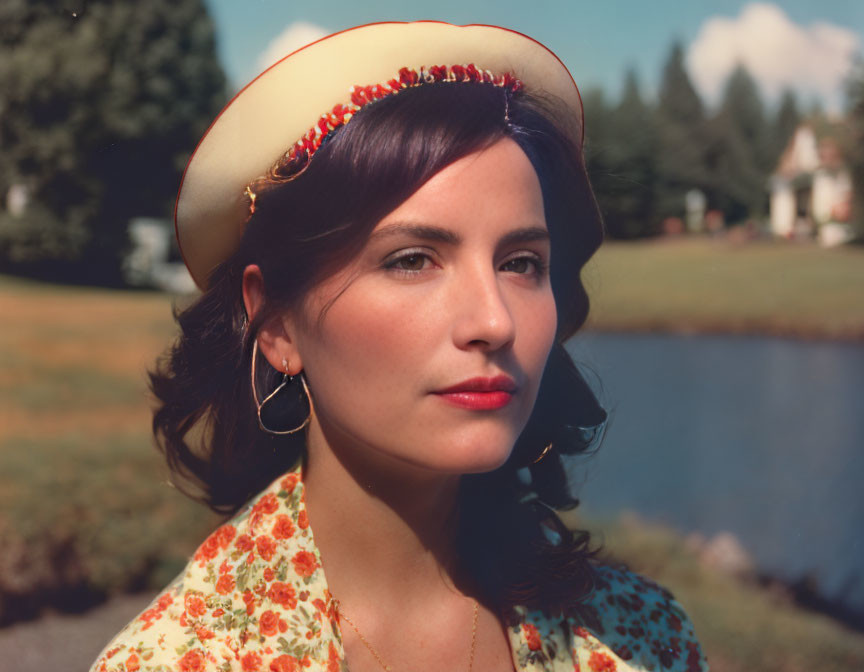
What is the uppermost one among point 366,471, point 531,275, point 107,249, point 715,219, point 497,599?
point 531,275

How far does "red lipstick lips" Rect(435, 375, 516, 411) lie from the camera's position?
1423 mm

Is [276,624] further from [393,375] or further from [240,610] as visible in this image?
[393,375]

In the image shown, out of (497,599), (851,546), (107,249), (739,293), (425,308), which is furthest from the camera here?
(107,249)

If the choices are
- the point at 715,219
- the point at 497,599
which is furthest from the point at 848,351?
the point at 497,599

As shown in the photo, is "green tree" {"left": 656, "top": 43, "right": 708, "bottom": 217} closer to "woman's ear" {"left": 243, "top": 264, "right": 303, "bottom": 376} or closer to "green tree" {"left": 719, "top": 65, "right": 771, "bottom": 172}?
"green tree" {"left": 719, "top": 65, "right": 771, "bottom": 172}

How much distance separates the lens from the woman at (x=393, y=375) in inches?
57.1

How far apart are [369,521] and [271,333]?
387 mm

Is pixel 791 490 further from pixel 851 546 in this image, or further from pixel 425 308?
pixel 425 308

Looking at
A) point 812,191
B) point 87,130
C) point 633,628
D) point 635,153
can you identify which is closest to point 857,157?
point 812,191

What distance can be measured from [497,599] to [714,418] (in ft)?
18.7

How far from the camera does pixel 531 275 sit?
1.57 m

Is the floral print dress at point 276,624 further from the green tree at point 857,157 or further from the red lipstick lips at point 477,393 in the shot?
the green tree at point 857,157

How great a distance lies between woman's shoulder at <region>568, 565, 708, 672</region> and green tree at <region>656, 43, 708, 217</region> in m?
4.39

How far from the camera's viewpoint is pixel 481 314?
1.41 metres
